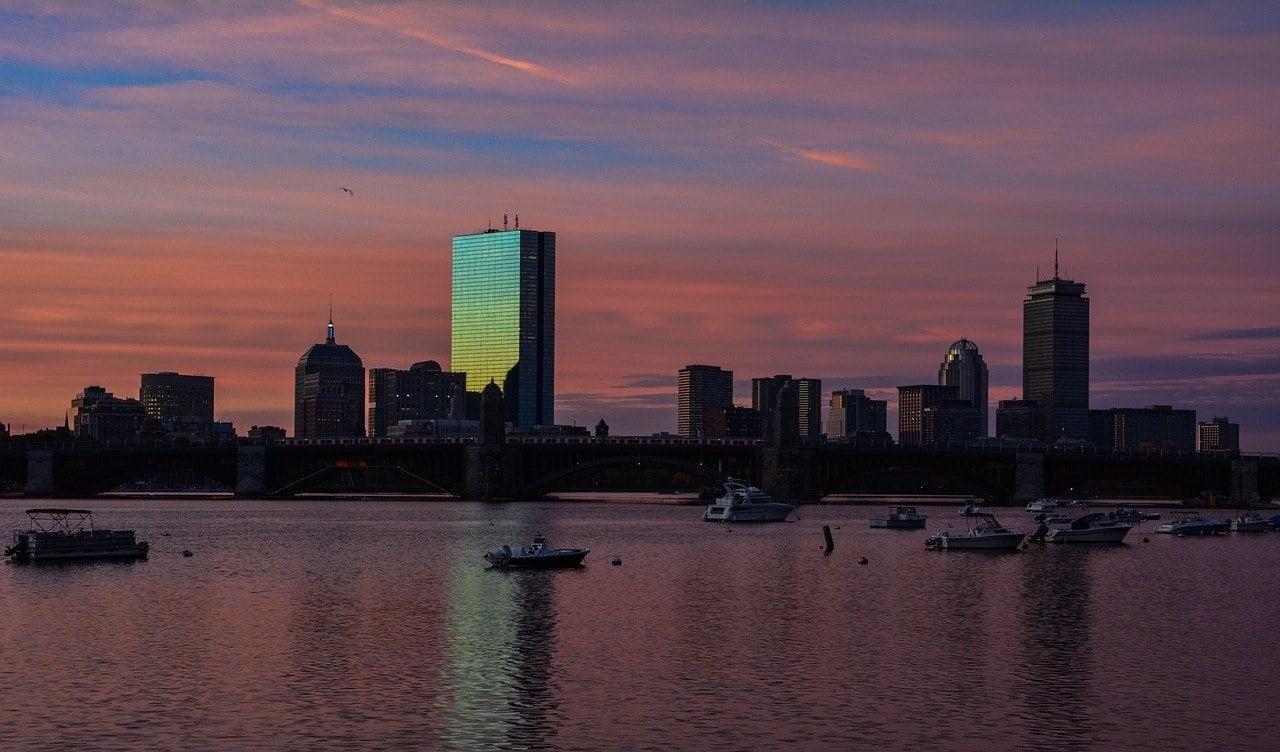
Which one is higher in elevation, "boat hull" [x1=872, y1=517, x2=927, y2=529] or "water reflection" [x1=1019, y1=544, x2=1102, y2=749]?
"water reflection" [x1=1019, y1=544, x2=1102, y2=749]

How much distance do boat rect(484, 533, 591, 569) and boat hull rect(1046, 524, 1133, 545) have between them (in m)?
60.2

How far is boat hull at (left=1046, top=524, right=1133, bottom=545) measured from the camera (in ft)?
493

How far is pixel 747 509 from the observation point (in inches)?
7574

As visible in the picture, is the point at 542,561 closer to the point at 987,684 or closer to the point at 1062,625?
the point at 1062,625

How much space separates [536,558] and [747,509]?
8706cm

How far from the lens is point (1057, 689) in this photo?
2194 inches

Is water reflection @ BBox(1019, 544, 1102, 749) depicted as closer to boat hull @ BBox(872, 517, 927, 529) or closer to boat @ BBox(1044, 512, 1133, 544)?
boat @ BBox(1044, 512, 1133, 544)

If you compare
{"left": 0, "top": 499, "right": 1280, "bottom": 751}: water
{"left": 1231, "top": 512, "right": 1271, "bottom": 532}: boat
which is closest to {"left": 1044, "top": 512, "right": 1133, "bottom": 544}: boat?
{"left": 0, "top": 499, "right": 1280, "bottom": 751}: water

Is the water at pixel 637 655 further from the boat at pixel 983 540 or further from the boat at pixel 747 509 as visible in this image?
the boat at pixel 747 509

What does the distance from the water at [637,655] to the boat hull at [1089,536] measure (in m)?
31.1

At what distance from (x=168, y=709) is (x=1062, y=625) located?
44575 millimetres

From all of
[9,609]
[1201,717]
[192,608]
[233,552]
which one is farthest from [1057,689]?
[233,552]

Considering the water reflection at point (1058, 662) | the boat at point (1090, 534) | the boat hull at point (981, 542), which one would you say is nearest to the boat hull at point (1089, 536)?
the boat at point (1090, 534)

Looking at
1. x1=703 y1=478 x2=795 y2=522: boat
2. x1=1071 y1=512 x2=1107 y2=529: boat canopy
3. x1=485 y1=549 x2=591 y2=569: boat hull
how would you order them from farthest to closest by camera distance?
x1=703 y1=478 x2=795 y2=522: boat < x1=1071 y1=512 x2=1107 y2=529: boat canopy < x1=485 y1=549 x2=591 y2=569: boat hull
